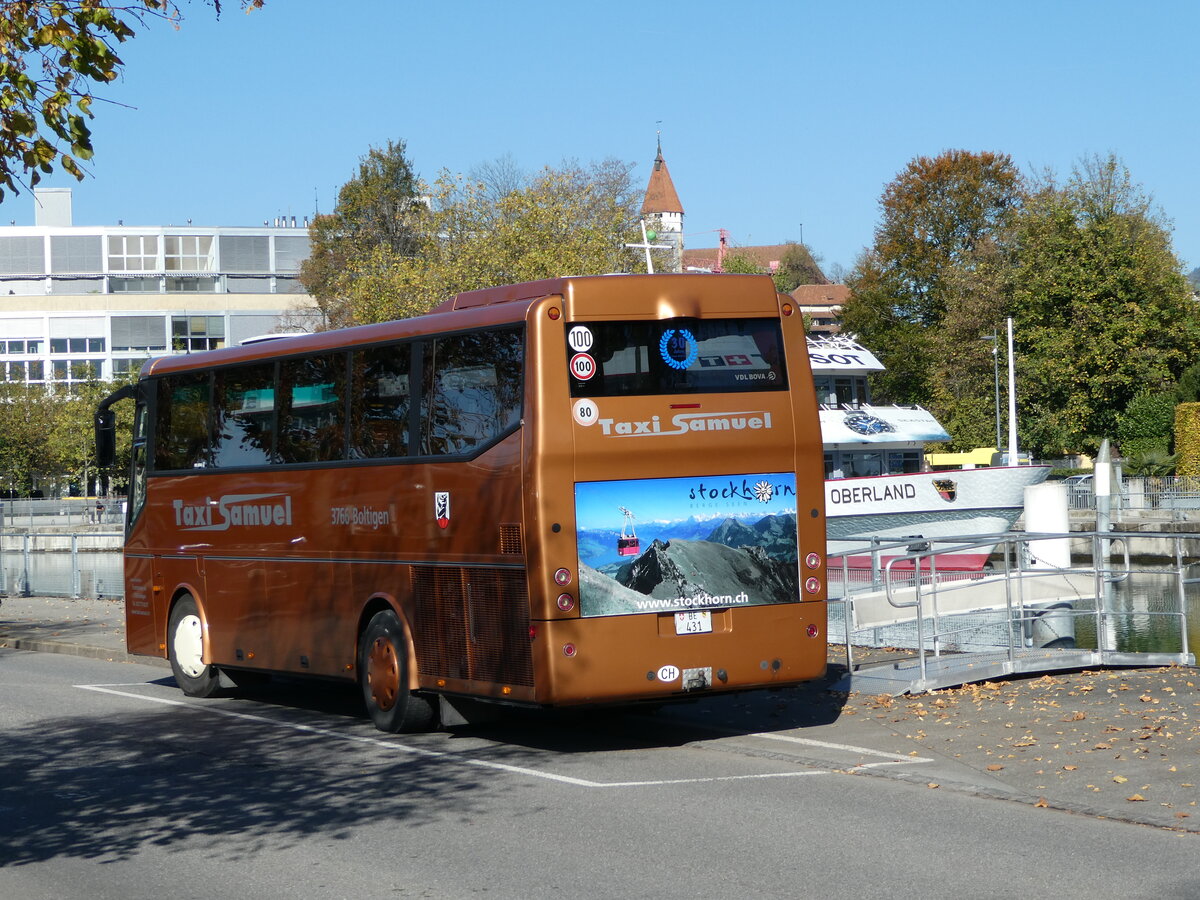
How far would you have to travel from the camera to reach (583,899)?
717cm

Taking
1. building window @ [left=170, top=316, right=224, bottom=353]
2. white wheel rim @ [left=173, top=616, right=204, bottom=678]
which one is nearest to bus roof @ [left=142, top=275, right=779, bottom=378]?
white wheel rim @ [left=173, top=616, right=204, bottom=678]

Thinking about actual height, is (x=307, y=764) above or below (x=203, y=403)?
below

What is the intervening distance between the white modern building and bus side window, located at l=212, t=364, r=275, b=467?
92753 mm

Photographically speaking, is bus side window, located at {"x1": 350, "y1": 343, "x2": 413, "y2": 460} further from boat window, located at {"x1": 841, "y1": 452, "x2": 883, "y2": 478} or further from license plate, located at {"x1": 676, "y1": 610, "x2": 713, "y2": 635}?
boat window, located at {"x1": 841, "y1": 452, "x2": 883, "y2": 478}

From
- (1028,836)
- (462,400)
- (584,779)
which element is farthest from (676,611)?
(1028,836)

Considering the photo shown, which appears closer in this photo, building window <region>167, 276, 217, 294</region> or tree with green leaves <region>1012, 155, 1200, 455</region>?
tree with green leaves <region>1012, 155, 1200, 455</region>

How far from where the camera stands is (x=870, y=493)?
114ft

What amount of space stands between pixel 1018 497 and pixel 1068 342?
3075 cm

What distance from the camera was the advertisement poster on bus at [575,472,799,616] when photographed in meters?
11.3

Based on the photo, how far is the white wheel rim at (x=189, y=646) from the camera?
53.6ft

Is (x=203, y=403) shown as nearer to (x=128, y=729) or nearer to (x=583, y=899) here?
(x=128, y=729)

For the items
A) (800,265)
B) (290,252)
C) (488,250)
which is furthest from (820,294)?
(488,250)

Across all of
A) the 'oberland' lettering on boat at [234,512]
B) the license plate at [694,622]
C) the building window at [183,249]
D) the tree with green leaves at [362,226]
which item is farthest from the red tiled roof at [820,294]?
the license plate at [694,622]

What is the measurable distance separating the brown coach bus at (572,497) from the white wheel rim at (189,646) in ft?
9.97
